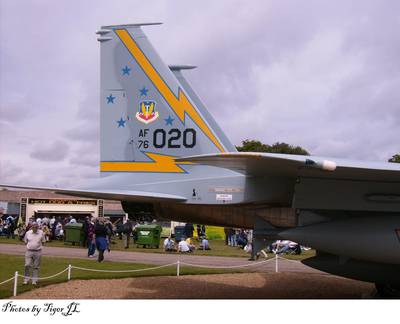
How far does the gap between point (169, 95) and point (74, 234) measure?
40.9 ft

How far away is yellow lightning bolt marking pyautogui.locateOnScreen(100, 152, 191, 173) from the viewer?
750cm

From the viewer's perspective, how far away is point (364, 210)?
6.34m

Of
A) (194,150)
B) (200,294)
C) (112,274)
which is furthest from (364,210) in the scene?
(112,274)

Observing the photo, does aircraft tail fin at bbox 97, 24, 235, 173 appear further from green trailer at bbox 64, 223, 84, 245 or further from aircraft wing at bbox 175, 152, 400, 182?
green trailer at bbox 64, 223, 84, 245

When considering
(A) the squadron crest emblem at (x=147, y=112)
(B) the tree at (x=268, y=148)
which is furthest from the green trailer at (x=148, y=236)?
(B) the tree at (x=268, y=148)

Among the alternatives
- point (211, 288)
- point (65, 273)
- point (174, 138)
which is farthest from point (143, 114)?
point (65, 273)

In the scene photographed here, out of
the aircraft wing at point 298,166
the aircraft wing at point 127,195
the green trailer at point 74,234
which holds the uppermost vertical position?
the aircraft wing at point 298,166

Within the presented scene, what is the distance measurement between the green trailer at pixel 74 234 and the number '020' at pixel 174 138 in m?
11.8

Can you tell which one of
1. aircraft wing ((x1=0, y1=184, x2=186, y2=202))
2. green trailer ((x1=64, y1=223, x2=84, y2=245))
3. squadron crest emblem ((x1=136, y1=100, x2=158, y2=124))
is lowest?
green trailer ((x1=64, y1=223, x2=84, y2=245))

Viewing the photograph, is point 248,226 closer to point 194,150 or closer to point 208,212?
point 208,212

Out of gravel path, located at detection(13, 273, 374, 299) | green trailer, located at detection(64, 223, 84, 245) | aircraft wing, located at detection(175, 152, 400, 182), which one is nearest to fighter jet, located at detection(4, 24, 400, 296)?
aircraft wing, located at detection(175, 152, 400, 182)

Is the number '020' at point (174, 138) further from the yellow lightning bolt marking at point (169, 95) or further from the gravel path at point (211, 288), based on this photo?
the gravel path at point (211, 288)

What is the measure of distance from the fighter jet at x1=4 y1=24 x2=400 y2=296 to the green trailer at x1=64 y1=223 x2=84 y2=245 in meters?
11.3

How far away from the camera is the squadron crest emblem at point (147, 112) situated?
7762 mm
